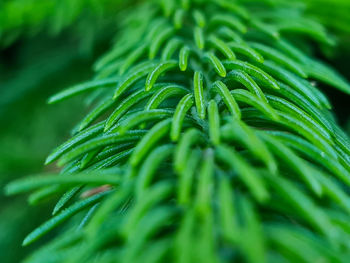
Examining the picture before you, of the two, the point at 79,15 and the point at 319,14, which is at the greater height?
the point at 79,15

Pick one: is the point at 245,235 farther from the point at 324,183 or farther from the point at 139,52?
the point at 139,52

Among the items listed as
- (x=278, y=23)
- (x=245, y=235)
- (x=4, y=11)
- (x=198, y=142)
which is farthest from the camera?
(x=4, y=11)

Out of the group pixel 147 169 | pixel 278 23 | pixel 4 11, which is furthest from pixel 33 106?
pixel 147 169

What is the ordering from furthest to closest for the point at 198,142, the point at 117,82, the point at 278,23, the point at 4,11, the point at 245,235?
the point at 4,11
the point at 278,23
the point at 117,82
the point at 198,142
the point at 245,235

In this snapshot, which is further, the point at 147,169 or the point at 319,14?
the point at 319,14

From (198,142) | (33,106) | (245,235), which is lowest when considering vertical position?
(245,235)

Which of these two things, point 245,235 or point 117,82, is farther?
point 117,82

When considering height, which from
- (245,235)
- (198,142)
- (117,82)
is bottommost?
(245,235)

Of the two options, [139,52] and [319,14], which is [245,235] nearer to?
[139,52]

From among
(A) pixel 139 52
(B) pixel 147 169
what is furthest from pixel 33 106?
(B) pixel 147 169
